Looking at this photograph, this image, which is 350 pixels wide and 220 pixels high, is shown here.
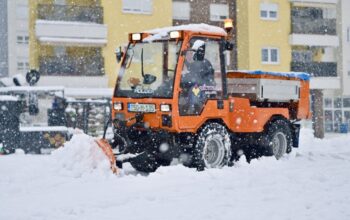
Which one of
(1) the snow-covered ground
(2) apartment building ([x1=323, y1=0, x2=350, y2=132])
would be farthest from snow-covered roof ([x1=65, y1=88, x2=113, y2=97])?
(1) the snow-covered ground

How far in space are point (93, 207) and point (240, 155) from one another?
207 inches

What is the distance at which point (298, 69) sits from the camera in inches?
1207

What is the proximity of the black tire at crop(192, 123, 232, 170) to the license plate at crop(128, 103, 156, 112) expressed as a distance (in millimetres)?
958

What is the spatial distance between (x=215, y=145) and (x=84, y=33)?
17.4m

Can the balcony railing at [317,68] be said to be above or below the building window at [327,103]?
above

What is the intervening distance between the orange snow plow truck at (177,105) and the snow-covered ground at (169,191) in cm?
44

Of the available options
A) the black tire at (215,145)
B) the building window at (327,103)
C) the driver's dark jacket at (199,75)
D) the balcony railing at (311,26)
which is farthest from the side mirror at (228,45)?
the building window at (327,103)

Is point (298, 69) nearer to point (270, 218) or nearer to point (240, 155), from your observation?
point (240, 155)

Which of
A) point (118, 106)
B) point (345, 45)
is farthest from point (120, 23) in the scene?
point (118, 106)

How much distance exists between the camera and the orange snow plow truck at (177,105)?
30.6ft

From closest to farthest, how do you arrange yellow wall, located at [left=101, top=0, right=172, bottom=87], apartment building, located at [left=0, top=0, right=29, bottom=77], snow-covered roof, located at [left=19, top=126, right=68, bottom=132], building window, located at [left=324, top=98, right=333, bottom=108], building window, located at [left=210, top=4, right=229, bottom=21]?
snow-covered roof, located at [left=19, top=126, right=68, bottom=132], yellow wall, located at [left=101, top=0, right=172, bottom=87], building window, located at [left=210, top=4, right=229, bottom=21], building window, located at [left=324, top=98, right=333, bottom=108], apartment building, located at [left=0, top=0, right=29, bottom=77]

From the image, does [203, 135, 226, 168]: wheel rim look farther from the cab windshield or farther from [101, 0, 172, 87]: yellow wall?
[101, 0, 172, 87]: yellow wall

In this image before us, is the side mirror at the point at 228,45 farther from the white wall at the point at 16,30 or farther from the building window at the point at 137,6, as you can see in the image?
the white wall at the point at 16,30

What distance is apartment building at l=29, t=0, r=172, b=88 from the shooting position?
84.2 ft
